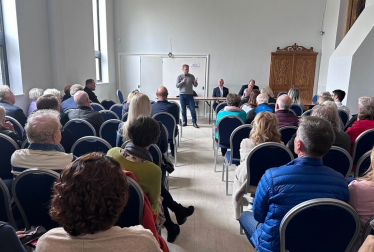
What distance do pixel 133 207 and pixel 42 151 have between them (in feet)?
2.47

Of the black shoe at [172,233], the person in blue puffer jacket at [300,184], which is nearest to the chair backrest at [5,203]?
the black shoe at [172,233]

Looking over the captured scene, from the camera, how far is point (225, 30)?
8.55 m

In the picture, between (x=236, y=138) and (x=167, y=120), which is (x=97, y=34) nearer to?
(x=167, y=120)

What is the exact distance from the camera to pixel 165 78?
8.88 metres

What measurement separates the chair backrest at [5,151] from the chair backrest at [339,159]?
8.41 feet

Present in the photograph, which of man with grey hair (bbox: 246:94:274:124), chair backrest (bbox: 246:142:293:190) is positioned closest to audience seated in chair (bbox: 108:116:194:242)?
chair backrest (bbox: 246:142:293:190)

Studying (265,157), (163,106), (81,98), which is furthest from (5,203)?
(163,106)

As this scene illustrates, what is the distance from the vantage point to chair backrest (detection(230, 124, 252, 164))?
9.64 feet

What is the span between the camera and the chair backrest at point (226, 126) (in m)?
3.48

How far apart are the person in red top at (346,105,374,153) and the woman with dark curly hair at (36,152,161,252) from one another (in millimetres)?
2705

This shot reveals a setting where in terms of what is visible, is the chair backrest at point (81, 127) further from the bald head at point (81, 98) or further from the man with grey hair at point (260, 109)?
the man with grey hair at point (260, 109)

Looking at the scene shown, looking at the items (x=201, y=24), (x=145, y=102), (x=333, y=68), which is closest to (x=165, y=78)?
(x=201, y=24)

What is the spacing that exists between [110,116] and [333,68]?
6259 mm

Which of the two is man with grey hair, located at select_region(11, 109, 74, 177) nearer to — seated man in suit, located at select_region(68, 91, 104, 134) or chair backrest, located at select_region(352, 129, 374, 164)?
seated man in suit, located at select_region(68, 91, 104, 134)
